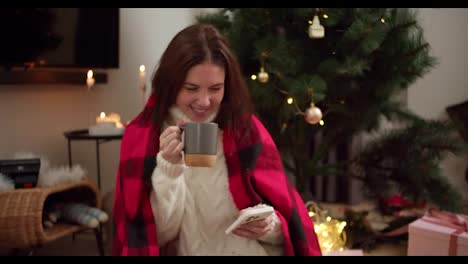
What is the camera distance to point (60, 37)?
6.35 feet

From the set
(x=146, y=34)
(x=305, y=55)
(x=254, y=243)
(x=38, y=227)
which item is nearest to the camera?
(x=254, y=243)

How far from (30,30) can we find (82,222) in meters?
0.76

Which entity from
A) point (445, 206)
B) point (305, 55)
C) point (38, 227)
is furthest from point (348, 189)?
point (38, 227)

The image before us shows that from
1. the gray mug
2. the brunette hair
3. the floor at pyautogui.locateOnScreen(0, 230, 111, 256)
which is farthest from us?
the floor at pyautogui.locateOnScreen(0, 230, 111, 256)

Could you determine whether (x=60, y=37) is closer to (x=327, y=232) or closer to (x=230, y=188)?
(x=230, y=188)

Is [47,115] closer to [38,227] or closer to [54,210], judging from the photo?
[54,210]

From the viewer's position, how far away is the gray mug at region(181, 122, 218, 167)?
802 millimetres

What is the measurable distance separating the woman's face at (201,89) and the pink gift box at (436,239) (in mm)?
971

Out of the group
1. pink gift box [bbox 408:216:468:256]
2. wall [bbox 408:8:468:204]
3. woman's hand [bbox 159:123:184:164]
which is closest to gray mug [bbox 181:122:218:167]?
woman's hand [bbox 159:123:184:164]

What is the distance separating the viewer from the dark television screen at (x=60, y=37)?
1.71 meters

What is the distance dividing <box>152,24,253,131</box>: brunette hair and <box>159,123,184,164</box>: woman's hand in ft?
0.52

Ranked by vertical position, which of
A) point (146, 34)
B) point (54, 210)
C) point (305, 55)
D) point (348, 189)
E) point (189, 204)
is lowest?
point (348, 189)

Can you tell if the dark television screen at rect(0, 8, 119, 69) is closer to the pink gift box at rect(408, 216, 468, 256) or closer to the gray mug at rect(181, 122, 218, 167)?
the gray mug at rect(181, 122, 218, 167)
